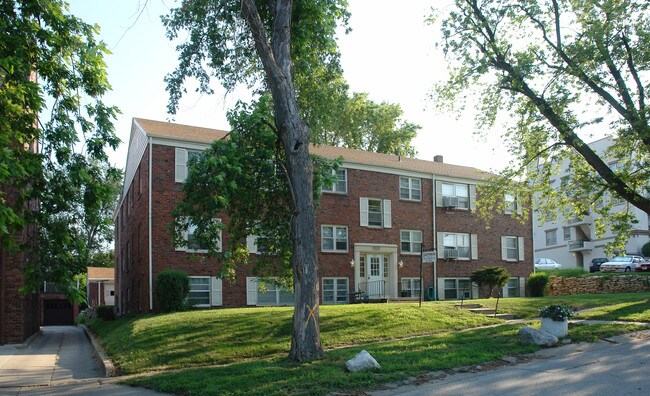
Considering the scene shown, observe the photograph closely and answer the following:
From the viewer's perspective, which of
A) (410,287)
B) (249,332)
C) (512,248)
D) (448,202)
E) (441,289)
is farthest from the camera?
(512,248)

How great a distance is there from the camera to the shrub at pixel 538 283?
1208 inches

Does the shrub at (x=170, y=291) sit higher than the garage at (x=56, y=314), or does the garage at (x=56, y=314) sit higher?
the shrub at (x=170, y=291)

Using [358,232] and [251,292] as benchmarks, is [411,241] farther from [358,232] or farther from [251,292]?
[251,292]

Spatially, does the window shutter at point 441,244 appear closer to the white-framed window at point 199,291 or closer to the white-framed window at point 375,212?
the white-framed window at point 375,212

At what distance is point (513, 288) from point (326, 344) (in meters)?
21.0

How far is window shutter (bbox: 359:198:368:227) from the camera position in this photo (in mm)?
27656

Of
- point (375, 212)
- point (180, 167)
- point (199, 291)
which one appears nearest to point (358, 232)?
point (375, 212)

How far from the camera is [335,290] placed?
87.4ft

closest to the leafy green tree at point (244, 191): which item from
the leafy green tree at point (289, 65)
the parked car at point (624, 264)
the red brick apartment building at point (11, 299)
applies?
the leafy green tree at point (289, 65)

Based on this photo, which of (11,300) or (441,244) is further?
(441,244)

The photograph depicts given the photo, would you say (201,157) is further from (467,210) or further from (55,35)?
(467,210)

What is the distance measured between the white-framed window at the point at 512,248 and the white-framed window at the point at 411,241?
5815 millimetres

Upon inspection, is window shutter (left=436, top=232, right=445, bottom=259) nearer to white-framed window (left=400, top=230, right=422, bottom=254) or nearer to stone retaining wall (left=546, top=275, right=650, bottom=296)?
white-framed window (left=400, top=230, right=422, bottom=254)

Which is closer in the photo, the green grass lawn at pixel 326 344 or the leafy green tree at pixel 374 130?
the green grass lawn at pixel 326 344
